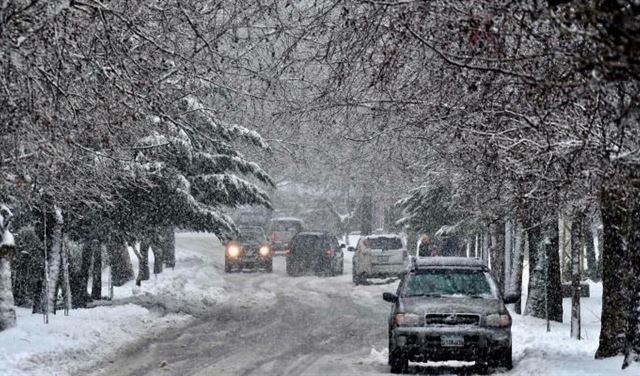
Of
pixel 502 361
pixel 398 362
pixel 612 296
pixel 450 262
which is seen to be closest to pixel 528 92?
pixel 612 296

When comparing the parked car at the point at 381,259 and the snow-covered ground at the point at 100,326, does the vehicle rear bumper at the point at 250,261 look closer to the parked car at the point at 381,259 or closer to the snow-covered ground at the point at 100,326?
the snow-covered ground at the point at 100,326

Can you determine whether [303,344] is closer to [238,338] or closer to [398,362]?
[238,338]

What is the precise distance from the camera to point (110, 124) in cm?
1056

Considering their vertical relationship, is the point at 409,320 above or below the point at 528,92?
below

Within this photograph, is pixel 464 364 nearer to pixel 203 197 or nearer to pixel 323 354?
pixel 323 354

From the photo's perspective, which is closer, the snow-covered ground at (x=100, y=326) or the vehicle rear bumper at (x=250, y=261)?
the snow-covered ground at (x=100, y=326)

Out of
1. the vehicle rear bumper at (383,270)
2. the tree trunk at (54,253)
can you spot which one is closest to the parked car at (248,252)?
the vehicle rear bumper at (383,270)

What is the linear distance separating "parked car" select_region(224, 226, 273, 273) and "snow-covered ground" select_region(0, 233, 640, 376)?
1025 centimetres

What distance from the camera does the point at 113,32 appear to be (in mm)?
9516

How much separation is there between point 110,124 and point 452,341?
6104 millimetres

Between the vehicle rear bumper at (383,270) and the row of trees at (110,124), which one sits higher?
the row of trees at (110,124)

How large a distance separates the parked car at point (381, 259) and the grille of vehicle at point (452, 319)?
2014 centimetres

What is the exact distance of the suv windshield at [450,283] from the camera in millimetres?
15039

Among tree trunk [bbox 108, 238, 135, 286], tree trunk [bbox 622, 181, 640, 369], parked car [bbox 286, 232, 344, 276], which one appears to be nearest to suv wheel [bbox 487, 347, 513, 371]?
tree trunk [bbox 622, 181, 640, 369]
